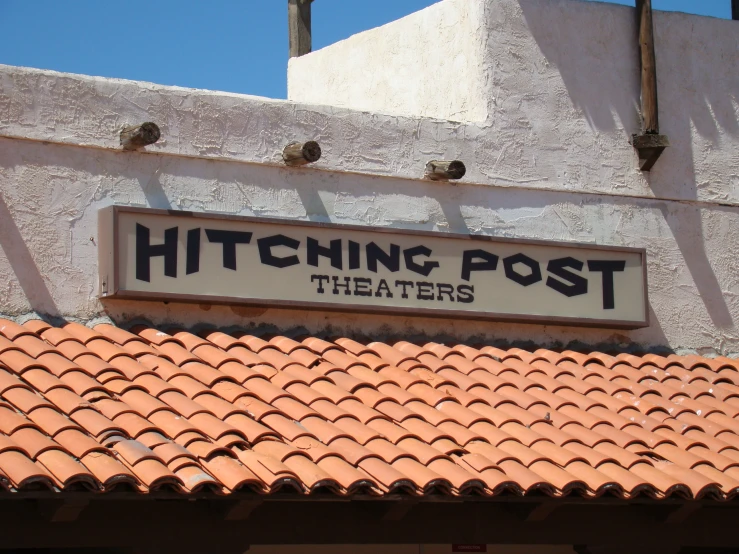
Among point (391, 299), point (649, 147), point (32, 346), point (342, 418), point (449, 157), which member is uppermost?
point (649, 147)

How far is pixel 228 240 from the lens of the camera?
9.05 meters

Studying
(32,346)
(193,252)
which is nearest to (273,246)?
(193,252)

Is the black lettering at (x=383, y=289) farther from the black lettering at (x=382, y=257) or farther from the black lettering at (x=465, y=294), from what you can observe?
the black lettering at (x=465, y=294)

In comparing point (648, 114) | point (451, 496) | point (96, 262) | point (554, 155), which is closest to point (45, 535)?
point (451, 496)

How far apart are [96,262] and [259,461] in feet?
8.82

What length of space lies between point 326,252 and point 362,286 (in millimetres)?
390

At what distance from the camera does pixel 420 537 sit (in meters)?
7.42

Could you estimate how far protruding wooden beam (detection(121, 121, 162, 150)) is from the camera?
869 centimetres

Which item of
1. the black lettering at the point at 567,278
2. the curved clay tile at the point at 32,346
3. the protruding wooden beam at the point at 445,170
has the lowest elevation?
the curved clay tile at the point at 32,346

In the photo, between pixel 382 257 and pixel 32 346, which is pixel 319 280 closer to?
pixel 382 257

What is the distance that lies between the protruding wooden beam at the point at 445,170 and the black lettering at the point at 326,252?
107 cm

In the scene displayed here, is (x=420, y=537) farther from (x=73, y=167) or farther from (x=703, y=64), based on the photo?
(x=703, y=64)

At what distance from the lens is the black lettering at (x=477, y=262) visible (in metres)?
9.86

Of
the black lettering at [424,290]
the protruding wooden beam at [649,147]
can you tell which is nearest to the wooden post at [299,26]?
the protruding wooden beam at [649,147]
